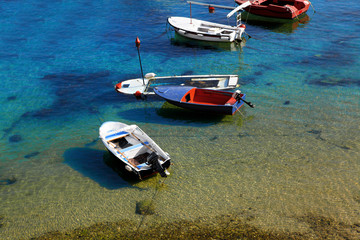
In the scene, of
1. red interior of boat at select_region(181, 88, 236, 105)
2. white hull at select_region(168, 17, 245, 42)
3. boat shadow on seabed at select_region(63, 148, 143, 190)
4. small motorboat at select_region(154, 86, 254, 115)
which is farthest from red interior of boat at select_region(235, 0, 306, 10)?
boat shadow on seabed at select_region(63, 148, 143, 190)

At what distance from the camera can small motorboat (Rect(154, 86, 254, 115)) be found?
2433cm

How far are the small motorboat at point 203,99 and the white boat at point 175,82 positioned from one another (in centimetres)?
173

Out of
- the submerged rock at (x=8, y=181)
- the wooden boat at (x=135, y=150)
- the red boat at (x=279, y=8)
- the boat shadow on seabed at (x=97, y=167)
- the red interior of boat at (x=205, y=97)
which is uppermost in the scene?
the red boat at (x=279, y=8)

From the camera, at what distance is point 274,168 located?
1961 cm

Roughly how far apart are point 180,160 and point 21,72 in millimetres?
23812

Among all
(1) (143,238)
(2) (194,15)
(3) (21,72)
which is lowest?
(1) (143,238)

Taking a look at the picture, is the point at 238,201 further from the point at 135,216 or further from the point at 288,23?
the point at 288,23

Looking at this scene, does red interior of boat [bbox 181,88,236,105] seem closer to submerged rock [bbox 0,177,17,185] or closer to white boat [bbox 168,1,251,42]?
submerged rock [bbox 0,177,17,185]

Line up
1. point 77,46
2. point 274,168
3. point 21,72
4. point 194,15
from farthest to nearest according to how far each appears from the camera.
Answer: point 194,15, point 77,46, point 21,72, point 274,168

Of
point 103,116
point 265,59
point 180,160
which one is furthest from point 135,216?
point 265,59

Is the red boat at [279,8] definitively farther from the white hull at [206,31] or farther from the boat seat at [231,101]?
the boat seat at [231,101]

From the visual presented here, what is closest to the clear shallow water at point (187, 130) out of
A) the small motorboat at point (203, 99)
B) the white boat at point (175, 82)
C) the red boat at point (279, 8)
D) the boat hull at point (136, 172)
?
the boat hull at point (136, 172)

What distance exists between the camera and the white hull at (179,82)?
92.5 ft

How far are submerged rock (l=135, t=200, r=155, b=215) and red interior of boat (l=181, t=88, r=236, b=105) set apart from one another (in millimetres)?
10411
